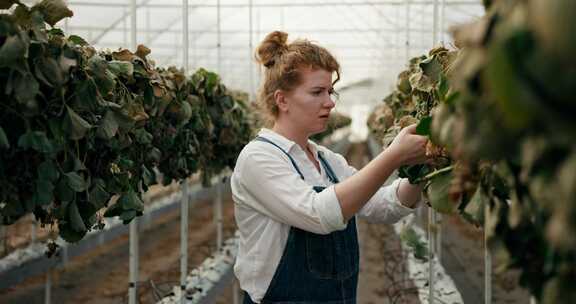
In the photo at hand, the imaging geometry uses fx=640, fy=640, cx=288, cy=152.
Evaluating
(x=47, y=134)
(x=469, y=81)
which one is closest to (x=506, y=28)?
(x=469, y=81)

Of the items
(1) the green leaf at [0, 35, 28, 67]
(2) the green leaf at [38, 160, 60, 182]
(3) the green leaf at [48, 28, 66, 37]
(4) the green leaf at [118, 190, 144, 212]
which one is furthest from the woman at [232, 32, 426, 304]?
(1) the green leaf at [0, 35, 28, 67]

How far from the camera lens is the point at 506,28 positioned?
810 mm

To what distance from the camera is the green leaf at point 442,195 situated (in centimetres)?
153

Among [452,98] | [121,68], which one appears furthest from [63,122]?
[452,98]

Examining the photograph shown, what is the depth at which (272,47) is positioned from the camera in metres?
2.57

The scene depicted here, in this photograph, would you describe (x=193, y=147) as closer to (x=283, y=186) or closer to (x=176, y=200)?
(x=283, y=186)

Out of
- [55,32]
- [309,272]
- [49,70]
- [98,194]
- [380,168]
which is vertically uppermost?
[55,32]

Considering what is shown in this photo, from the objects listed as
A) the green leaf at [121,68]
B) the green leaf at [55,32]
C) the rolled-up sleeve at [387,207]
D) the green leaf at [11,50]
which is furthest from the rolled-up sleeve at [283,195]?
the green leaf at [11,50]

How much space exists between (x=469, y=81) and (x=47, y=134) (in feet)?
5.22

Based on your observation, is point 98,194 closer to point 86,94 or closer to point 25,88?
point 86,94

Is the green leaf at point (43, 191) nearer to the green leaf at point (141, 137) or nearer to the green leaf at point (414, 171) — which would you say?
the green leaf at point (141, 137)

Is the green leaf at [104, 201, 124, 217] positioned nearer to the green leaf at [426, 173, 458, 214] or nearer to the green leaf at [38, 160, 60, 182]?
the green leaf at [38, 160, 60, 182]

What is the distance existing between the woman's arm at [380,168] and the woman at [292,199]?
0.16 meters

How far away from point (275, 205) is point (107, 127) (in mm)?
669
